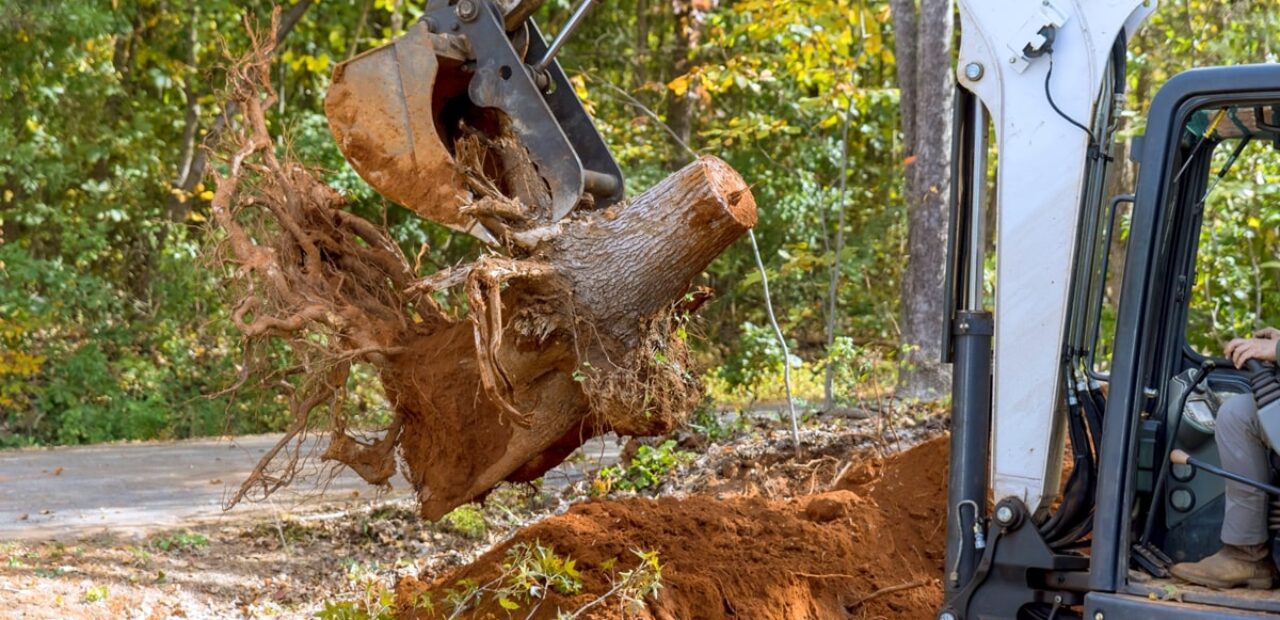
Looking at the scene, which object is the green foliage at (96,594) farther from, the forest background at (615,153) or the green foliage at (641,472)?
the forest background at (615,153)

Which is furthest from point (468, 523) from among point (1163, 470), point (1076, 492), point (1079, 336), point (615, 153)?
point (615, 153)

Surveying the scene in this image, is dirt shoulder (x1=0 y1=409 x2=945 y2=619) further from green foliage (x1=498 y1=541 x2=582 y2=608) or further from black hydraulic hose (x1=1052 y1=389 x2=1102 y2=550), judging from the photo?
black hydraulic hose (x1=1052 y1=389 x2=1102 y2=550)

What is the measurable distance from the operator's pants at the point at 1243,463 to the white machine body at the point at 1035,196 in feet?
1.34

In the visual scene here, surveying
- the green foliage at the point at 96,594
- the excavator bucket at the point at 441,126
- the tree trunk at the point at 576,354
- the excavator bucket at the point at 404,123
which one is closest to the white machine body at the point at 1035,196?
the tree trunk at the point at 576,354

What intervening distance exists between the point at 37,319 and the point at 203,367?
1.77 meters

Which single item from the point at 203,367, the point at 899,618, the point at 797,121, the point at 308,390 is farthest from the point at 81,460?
the point at 797,121

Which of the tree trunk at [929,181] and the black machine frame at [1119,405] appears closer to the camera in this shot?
the black machine frame at [1119,405]

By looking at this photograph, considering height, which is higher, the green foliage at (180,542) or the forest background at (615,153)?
the forest background at (615,153)

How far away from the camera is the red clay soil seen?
14.3 ft

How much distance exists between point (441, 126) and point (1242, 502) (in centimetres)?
297

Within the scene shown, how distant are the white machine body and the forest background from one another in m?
4.94

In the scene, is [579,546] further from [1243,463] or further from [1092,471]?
[1243,463]

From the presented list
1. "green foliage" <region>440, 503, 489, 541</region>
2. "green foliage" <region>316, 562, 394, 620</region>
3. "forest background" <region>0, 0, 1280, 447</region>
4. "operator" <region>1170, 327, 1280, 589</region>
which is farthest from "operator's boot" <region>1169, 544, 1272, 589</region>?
"forest background" <region>0, 0, 1280, 447</region>

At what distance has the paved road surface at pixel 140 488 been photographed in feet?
22.3
